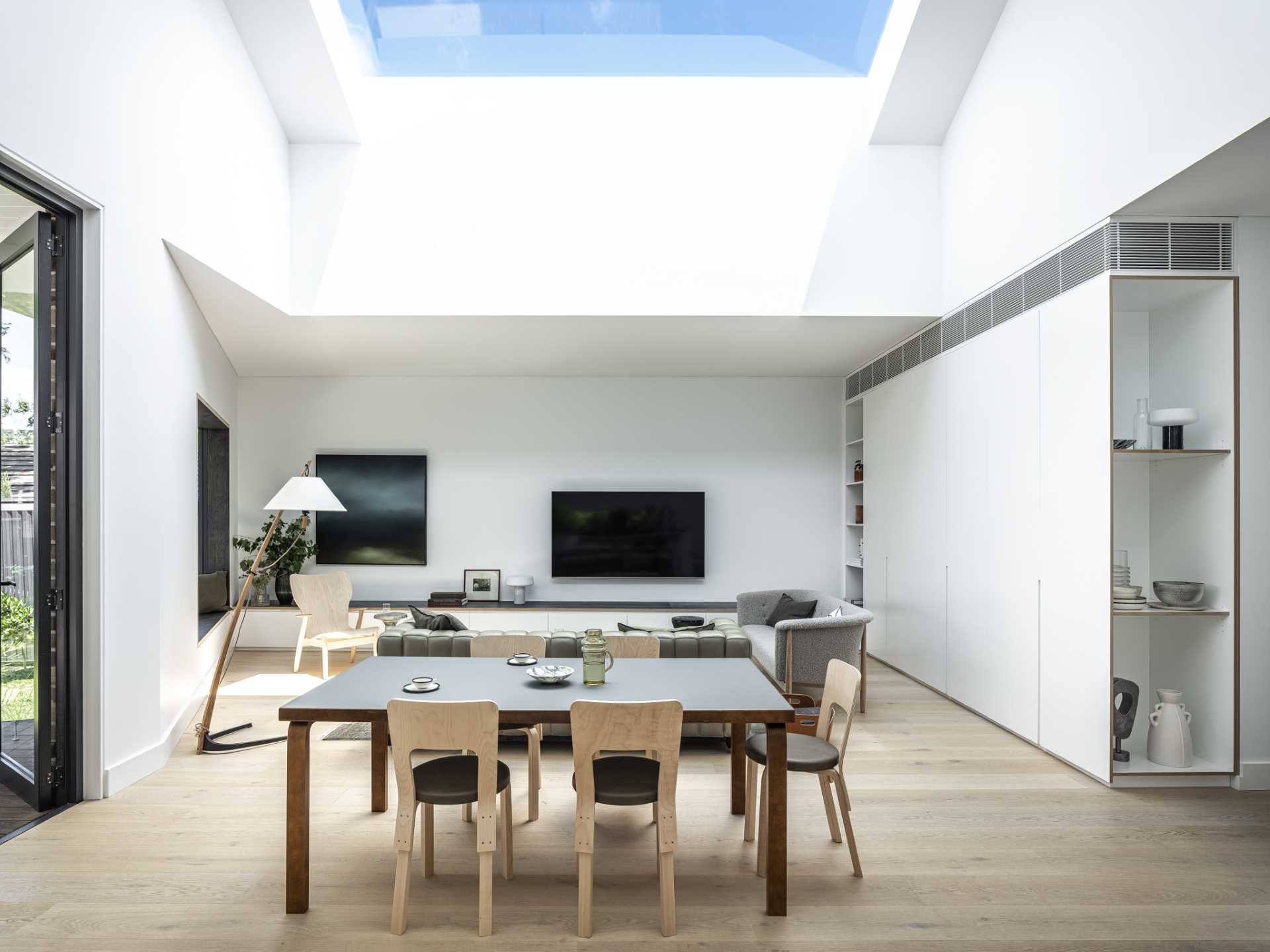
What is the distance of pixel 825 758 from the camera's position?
2.94 meters

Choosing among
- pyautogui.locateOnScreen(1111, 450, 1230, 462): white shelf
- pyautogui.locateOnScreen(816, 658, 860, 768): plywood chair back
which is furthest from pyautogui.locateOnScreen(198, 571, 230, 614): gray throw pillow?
pyautogui.locateOnScreen(1111, 450, 1230, 462): white shelf

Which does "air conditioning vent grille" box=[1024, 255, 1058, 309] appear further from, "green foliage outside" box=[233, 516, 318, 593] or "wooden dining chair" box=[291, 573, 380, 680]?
"green foliage outside" box=[233, 516, 318, 593]

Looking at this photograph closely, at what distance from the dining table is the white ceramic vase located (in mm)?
2193

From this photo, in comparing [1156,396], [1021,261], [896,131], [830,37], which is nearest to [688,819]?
[1156,396]

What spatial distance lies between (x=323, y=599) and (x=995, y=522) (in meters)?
5.63

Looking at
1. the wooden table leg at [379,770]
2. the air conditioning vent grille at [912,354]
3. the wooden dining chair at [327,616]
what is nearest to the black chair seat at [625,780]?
the wooden table leg at [379,770]

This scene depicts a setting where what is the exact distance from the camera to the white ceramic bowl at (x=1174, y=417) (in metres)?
3.82

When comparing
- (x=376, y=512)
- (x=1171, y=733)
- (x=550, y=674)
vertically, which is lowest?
(x=1171, y=733)

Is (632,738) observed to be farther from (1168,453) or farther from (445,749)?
(1168,453)

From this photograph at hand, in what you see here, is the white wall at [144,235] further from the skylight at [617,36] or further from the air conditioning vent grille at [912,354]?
the air conditioning vent grille at [912,354]

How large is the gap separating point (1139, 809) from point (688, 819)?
2088 mm

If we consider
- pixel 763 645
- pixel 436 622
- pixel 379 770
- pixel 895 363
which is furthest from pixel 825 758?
pixel 895 363

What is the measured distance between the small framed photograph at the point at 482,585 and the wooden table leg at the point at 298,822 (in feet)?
16.3

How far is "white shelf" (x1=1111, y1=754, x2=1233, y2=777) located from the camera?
3.79 meters
